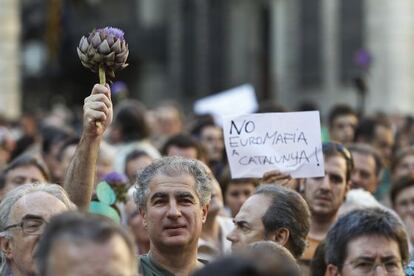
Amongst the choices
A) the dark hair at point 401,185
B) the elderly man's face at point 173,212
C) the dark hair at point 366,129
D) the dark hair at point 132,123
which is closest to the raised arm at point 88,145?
the elderly man's face at point 173,212

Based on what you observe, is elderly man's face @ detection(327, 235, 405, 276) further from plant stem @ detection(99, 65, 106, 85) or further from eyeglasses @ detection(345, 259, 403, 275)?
plant stem @ detection(99, 65, 106, 85)

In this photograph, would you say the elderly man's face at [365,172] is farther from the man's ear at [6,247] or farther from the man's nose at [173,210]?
the man's ear at [6,247]

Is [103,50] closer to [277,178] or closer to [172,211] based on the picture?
[172,211]

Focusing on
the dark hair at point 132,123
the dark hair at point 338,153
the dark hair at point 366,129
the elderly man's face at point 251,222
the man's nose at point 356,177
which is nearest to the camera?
the elderly man's face at point 251,222

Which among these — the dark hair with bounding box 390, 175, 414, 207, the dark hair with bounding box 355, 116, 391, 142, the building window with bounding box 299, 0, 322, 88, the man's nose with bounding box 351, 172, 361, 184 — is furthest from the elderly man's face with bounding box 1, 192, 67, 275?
the building window with bounding box 299, 0, 322, 88

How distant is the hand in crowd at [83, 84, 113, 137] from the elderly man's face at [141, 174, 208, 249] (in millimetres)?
377

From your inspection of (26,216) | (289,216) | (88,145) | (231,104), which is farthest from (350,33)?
(26,216)

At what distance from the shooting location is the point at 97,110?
6.21 m

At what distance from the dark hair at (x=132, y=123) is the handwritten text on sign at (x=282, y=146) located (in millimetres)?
4507

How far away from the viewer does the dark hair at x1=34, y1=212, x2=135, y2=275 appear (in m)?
4.02

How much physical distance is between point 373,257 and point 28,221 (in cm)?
151

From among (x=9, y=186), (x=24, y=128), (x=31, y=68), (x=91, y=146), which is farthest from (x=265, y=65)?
(x=91, y=146)

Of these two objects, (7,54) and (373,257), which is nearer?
(373,257)

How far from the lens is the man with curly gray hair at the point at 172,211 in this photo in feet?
19.7
